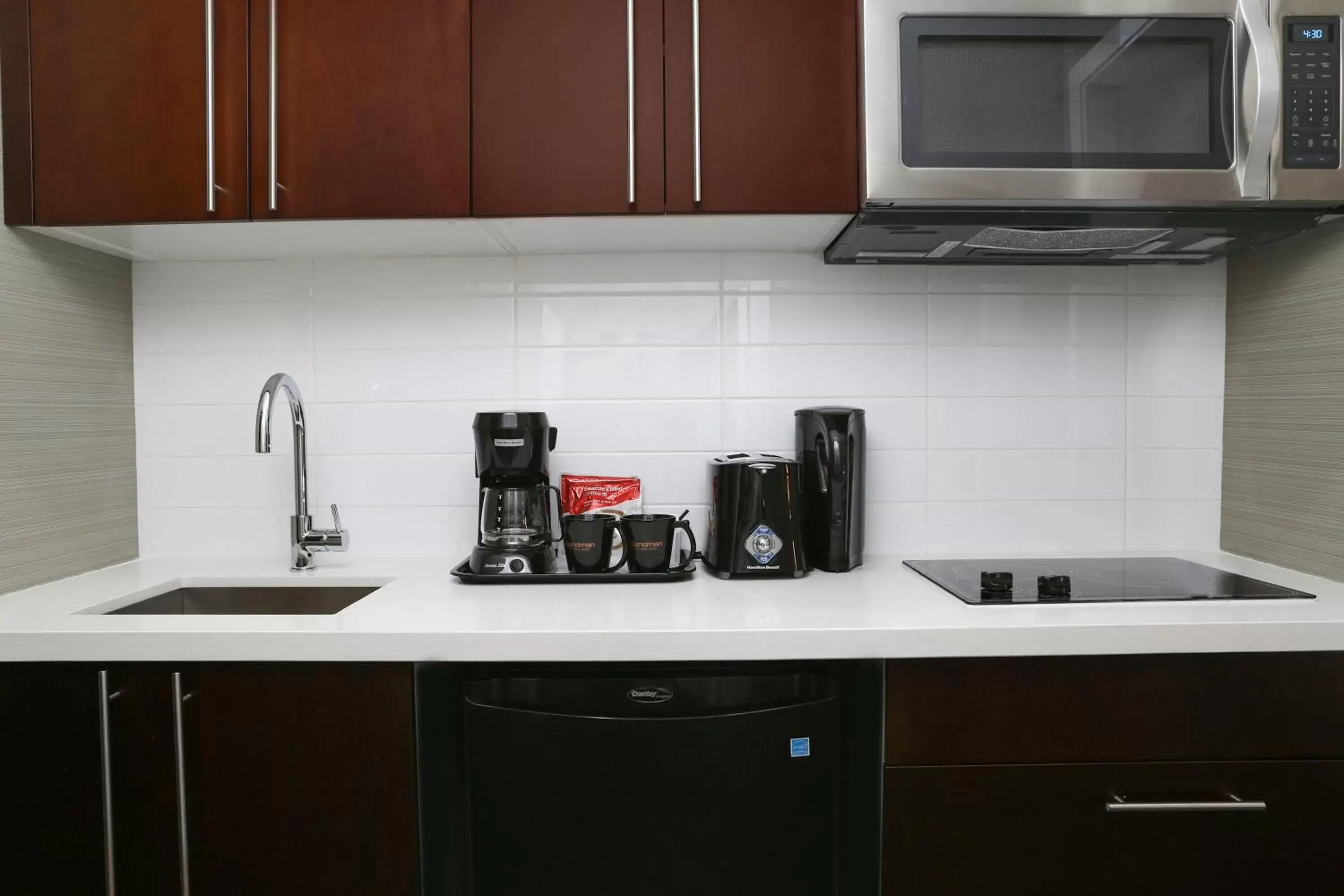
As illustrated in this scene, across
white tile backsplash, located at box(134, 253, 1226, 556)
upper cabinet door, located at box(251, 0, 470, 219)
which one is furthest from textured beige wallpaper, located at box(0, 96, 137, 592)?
upper cabinet door, located at box(251, 0, 470, 219)

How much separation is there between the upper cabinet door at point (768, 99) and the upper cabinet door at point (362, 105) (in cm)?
37

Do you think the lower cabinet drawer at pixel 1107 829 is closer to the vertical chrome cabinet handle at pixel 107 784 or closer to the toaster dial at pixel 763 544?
the toaster dial at pixel 763 544

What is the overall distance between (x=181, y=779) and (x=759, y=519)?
0.97 meters

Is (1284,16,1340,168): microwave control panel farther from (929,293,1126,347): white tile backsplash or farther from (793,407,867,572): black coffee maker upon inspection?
(793,407,867,572): black coffee maker

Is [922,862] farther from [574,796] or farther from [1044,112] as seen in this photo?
[1044,112]

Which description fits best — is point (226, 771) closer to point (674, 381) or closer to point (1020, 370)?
point (674, 381)

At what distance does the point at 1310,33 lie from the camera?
4.35 feet

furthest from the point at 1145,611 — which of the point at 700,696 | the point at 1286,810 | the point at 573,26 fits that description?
the point at 573,26

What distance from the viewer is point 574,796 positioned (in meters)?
1.14

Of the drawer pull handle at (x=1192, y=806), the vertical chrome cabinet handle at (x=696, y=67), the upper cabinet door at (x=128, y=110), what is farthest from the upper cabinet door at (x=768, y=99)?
the drawer pull handle at (x=1192, y=806)

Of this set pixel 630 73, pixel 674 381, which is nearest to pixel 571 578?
pixel 674 381

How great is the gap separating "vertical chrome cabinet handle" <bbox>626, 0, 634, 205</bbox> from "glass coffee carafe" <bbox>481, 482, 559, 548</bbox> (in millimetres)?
584

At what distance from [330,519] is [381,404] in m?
0.27

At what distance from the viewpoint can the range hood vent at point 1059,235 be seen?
138 centimetres
